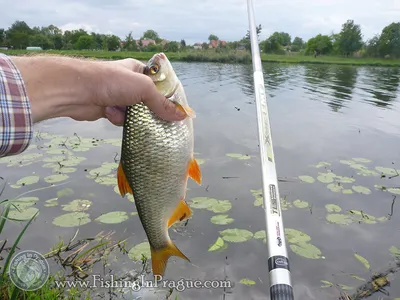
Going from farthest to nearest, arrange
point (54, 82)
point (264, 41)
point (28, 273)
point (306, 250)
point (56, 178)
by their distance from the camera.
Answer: point (264, 41), point (56, 178), point (306, 250), point (28, 273), point (54, 82)

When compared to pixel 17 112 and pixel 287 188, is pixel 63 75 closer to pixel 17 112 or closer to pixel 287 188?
pixel 17 112

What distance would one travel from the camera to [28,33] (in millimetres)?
94875

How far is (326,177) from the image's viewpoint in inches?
274

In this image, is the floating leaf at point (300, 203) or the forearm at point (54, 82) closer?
the forearm at point (54, 82)

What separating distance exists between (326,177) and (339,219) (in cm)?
160

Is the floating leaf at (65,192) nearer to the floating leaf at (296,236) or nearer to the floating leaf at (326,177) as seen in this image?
the floating leaf at (296,236)

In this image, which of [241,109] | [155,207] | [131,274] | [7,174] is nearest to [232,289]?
[131,274]

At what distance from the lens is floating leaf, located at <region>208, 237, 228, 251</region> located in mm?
4649

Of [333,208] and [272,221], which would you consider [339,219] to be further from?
[272,221]

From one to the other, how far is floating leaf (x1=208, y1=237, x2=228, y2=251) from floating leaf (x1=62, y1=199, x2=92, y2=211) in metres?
2.04

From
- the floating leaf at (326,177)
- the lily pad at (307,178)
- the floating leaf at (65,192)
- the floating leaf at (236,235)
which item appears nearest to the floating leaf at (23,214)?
the floating leaf at (65,192)

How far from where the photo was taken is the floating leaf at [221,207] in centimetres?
554

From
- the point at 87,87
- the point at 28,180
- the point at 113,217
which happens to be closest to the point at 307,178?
the point at 113,217

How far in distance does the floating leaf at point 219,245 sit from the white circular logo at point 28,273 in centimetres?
206
